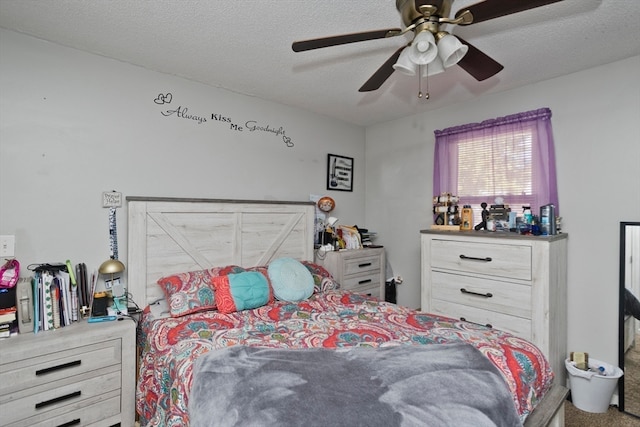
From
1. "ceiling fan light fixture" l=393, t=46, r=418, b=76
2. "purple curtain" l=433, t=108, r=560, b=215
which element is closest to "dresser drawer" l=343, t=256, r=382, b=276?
"purple curtain" l=433, t=108, r=560, b=215

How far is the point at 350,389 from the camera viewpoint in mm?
1196

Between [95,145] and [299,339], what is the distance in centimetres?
190

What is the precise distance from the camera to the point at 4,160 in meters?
1.93

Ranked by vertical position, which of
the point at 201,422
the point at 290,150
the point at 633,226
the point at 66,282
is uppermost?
the point at 290,150

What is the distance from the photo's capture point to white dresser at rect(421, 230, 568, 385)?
7.49ft

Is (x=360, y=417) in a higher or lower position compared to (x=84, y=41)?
lower

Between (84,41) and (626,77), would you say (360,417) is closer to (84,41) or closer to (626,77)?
(84,41)

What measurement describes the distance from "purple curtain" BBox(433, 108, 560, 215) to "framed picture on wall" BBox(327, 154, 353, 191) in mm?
1012

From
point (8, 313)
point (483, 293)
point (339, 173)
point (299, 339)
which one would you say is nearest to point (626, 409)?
Answer: point (483, 293)

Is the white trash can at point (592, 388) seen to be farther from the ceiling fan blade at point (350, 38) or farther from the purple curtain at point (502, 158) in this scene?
the ceiling fan blade at point (350, 38)

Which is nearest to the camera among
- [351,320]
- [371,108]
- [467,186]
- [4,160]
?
[4,160]

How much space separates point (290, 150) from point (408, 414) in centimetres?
269

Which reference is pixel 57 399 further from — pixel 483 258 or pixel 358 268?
pixel 483 258

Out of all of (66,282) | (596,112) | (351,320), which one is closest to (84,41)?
(66,282)
